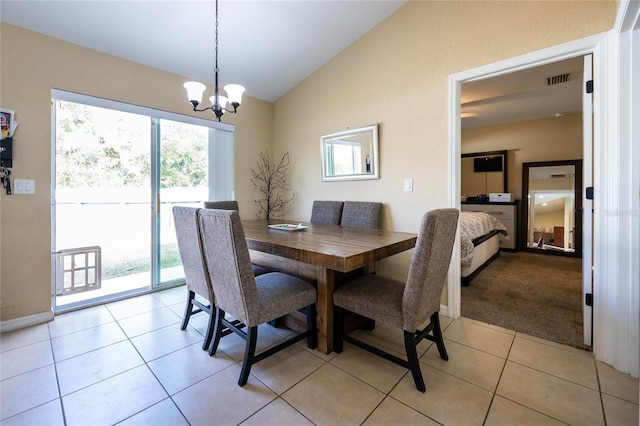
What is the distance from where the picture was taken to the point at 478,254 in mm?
3592

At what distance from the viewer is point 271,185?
419cm

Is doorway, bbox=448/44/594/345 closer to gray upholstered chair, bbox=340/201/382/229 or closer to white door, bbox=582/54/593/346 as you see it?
white door, bbox=582/54/593/346

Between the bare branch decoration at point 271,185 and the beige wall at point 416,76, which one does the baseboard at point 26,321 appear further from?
the beige wall at point 416,76

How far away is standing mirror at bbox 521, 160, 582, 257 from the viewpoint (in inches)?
184

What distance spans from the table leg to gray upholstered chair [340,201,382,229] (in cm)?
111

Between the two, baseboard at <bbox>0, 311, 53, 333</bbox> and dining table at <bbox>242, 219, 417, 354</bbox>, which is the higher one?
dining table at <bbox>242, 219, 417, 354</bbox>

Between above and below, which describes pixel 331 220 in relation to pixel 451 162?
below

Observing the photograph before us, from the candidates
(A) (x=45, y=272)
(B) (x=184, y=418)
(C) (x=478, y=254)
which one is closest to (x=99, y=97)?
(A) (x=45, y=272)

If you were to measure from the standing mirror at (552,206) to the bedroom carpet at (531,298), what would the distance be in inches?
26.8

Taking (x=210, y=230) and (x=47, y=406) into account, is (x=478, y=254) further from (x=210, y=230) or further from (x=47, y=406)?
(x=47, y=406)

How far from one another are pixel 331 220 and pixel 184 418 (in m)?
2.23

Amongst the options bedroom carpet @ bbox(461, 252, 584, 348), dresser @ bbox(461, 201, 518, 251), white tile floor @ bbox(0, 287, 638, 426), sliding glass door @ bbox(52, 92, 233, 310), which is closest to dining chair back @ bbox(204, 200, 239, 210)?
sliding glass door @ bbox(52, 92, 233, 310)

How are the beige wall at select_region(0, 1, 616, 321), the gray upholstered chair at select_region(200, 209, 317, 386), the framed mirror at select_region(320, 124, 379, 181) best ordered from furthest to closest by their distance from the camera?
the framed mirror at select_region(320, 124, 379, 181), the beige wall at select_region(0, 1, 616, 321), the gray upholstered chair at select_region(200, 209, 317, 386)

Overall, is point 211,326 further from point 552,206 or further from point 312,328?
point 552,206
